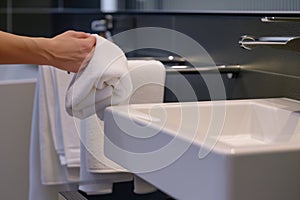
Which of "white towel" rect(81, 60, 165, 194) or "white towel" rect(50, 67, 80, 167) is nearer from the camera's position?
"white towel" rect(81, 60, 165, 194)

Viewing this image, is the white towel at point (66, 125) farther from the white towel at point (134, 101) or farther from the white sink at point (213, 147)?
the white sink at point (213, 147)

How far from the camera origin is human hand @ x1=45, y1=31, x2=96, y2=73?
1.39 meters

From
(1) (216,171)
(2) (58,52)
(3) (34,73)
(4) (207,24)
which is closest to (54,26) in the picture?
(3) (34,73)

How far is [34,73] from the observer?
236 centimetres

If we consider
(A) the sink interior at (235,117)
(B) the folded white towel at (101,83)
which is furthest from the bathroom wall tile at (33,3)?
(A) the sink interior at (235,117)

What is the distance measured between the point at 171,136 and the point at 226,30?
2.49 feet

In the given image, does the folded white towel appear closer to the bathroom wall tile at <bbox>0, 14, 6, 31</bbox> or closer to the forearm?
the forearm

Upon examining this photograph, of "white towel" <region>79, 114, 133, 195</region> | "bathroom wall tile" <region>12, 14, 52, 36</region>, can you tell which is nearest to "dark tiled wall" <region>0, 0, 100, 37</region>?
"bathroom wall tile" <region>12, 14, 52, 36</region>

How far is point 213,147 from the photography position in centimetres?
99

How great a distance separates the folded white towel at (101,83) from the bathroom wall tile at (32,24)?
7.53ft

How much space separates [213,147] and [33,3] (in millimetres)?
2936

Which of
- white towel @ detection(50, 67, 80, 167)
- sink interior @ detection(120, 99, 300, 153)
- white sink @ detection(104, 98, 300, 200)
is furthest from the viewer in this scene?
white towel @ detection(50, 67, 80, 167)

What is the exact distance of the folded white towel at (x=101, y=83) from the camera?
55.7 inches

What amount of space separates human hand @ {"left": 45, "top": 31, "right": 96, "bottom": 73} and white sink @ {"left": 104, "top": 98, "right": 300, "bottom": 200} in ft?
0.49
